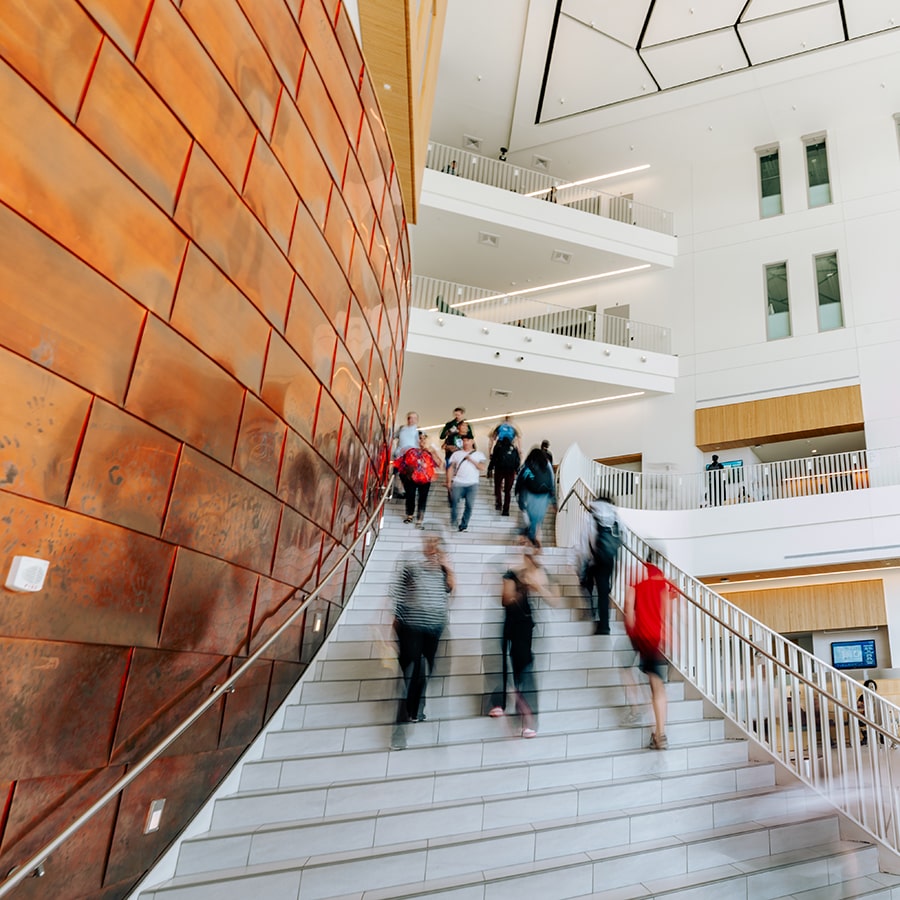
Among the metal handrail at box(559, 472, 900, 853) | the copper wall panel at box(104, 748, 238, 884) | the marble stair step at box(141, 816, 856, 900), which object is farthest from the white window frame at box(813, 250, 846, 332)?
the copper wall panel at box(104, 748, 238, 884)

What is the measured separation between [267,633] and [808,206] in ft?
56.0

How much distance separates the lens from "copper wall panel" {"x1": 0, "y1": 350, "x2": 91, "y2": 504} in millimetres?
2133

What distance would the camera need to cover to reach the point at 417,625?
4641 millimetres

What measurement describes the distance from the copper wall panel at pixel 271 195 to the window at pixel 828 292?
47.9 feet

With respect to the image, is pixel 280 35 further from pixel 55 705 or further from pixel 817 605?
pixel 817 605

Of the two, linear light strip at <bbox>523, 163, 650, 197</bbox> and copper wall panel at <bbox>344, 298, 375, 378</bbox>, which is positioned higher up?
linear light strip at <bbox>523, 163, 650, 197</bbox>

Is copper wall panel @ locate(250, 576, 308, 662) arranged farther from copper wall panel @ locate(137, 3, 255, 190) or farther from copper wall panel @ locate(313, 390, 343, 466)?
copper wall panel @ locate(137, 3, 255, 190)

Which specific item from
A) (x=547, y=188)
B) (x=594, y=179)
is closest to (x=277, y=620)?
(x=547, y=188)

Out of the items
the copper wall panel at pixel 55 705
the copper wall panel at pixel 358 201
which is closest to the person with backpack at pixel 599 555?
the copper wall panel at pixel 358 201

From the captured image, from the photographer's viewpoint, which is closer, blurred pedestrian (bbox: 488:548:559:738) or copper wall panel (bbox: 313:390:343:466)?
copper wall panel (bbox: 313:390:343:466)

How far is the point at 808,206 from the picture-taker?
16297mm

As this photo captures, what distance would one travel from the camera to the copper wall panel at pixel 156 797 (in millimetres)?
2992

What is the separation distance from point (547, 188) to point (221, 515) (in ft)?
57.2

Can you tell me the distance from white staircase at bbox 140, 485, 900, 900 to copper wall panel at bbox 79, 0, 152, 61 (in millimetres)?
3628
